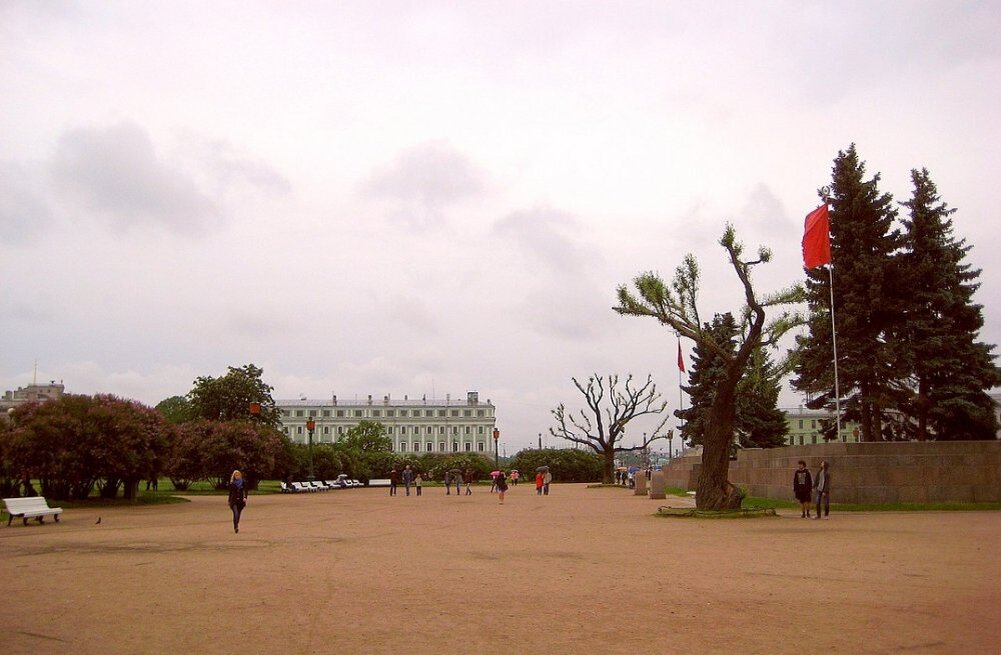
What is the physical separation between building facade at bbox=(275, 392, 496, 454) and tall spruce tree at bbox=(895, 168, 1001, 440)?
114524 mm

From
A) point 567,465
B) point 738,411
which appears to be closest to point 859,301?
point 738,411

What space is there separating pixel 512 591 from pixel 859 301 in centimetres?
2676

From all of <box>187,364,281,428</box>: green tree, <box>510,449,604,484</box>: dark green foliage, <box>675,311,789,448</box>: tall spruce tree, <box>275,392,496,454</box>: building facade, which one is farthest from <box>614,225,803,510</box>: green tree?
<box>275,392,496,454</box>: building facade

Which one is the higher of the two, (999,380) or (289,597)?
(999,380)

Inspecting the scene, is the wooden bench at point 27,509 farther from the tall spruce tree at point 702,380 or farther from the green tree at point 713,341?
the tall spruce tree at point 702,380

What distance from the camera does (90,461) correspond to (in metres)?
30.3

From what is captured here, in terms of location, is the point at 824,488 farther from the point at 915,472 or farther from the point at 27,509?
the point at 27,509

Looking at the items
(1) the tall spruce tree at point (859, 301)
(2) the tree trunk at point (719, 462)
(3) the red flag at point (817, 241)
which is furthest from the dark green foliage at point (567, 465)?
(2) the tree trunk at point (719, 462)

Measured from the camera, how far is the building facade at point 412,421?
477 ft

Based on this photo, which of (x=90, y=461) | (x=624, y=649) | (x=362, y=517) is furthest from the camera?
(x=90, y=461)

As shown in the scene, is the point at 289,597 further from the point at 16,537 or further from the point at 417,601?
the point at 16,537

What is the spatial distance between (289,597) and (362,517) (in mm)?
15519

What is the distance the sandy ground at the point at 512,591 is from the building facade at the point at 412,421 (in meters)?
128

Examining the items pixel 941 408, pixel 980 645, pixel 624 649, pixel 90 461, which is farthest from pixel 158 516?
pixel 941 408
